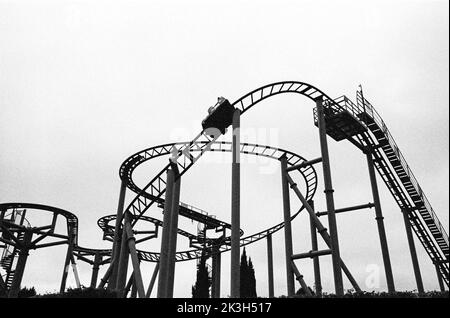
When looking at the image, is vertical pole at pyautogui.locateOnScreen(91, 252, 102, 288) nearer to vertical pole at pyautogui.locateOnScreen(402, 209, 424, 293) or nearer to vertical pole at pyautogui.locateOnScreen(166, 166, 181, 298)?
vertical pole at pyautogui.locateOnScreen(166, 166, 181, 298)

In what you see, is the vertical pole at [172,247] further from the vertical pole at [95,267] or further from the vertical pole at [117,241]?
the vertical pole at [95,267]

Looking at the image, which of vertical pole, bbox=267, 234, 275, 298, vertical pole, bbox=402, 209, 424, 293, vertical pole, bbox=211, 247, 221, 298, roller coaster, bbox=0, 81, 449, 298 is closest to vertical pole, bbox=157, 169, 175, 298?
Answer: roller coaster, bbox=0, 81, 449, 298

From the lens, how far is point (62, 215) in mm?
19125

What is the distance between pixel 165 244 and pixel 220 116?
16.4ft

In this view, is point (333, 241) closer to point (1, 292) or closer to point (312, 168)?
point (312, 168)

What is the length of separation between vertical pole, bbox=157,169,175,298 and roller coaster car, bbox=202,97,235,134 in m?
2.40

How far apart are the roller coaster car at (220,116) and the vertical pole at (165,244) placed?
2.40m

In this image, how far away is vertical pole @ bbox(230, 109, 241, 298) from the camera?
912 cm

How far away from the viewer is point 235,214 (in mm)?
10156

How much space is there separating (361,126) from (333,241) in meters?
6.16

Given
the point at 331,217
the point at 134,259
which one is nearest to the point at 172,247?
the point at 134,259

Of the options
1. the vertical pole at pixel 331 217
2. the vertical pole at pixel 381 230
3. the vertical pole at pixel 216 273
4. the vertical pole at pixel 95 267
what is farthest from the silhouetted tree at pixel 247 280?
the vertical pole at pixel 331 217

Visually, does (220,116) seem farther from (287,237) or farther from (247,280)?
(247,280)
